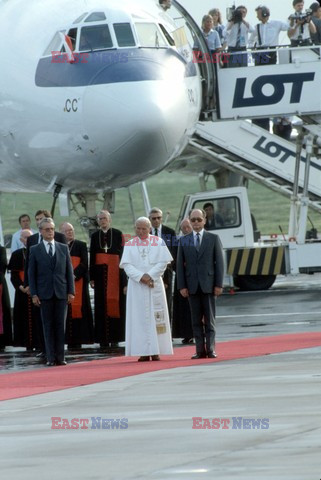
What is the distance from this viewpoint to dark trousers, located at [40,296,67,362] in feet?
59.5

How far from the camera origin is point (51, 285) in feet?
59.8

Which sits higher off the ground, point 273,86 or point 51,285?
point 273,86

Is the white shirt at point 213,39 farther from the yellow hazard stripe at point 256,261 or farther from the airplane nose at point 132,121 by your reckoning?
the airplane nose at point 132,121

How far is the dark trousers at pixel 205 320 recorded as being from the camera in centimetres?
1745

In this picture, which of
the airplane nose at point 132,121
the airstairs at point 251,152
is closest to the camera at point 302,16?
the airstairs at point 251,152

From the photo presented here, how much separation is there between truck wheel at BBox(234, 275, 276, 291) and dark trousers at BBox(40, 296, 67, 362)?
12.5m

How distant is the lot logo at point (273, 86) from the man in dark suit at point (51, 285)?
33.3 ft

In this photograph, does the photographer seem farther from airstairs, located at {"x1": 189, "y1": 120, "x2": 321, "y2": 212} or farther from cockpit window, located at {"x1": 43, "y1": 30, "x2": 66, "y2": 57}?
cockpit window, located at {"x1": 43, "y1": 30, "x2": 66, "y2": 57}

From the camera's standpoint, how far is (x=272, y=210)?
254 feet

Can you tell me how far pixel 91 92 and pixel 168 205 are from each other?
54928mm

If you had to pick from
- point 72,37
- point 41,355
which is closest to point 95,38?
point 72,37

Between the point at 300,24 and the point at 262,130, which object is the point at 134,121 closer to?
the point at 300,24

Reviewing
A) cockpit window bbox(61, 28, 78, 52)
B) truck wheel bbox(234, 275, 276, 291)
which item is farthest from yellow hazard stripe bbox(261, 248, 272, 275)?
cockpit window bbox(61, 28, 78, 52)

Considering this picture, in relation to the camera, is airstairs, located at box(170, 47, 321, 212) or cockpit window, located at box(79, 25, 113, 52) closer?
cockpit window, located at box(79, 25, 113, 52)
